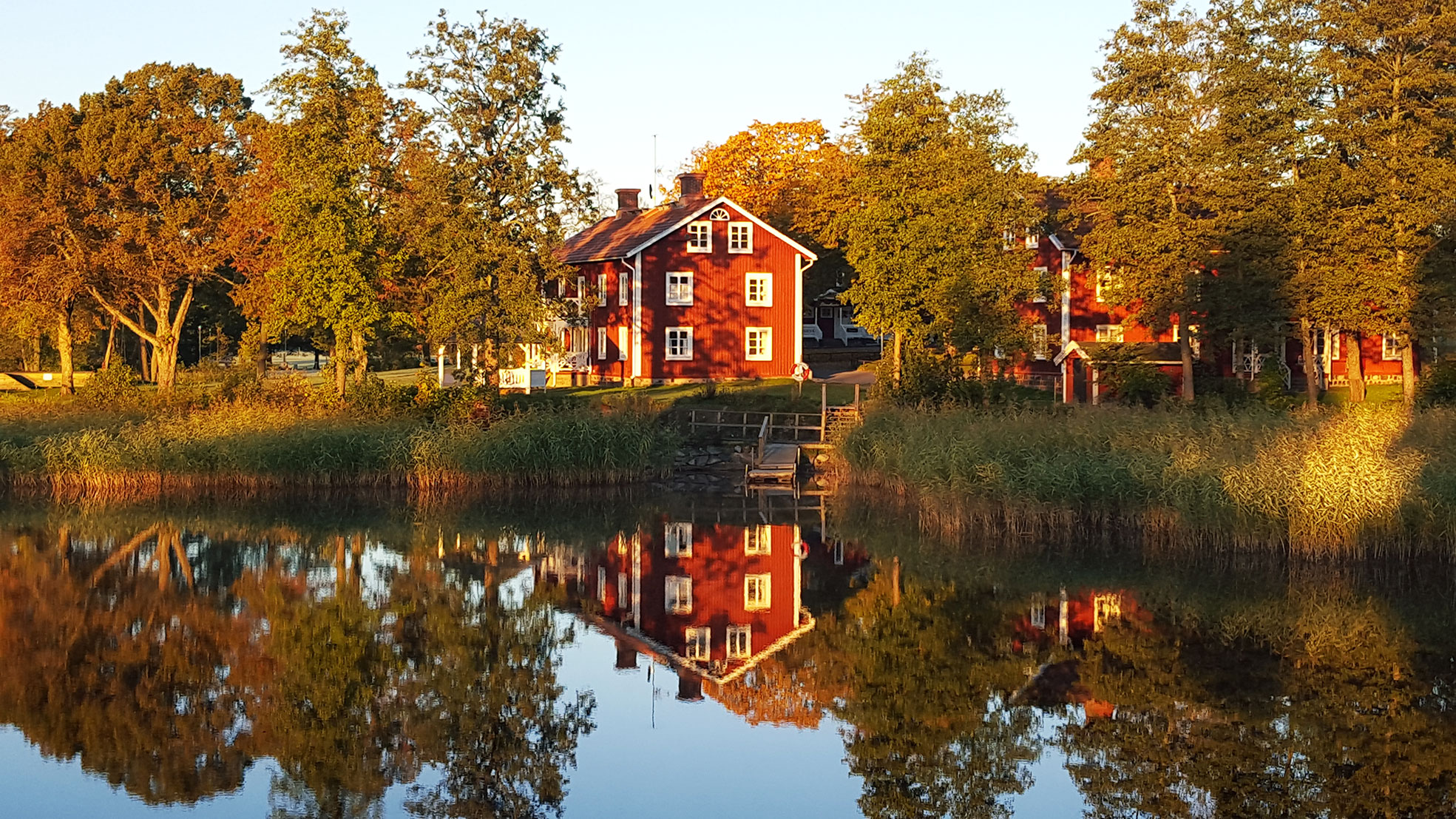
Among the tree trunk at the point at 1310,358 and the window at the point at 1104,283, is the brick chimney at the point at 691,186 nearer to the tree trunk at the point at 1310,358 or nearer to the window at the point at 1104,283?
the window at the point at 1104,283

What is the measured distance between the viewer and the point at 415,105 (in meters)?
44.2

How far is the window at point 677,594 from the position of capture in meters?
20.3

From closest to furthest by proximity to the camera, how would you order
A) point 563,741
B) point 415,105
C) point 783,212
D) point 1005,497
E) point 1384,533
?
1. point 563,741
2. point 1384,533
3. point 1005,497
4. point 415,105
5. point 783,212

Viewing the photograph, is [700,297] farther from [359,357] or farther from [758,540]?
[758,540]

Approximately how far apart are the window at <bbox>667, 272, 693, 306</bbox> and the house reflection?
76.6 ft

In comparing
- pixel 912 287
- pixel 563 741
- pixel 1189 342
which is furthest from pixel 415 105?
pixel 563 741

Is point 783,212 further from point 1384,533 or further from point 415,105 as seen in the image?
point 1384,533

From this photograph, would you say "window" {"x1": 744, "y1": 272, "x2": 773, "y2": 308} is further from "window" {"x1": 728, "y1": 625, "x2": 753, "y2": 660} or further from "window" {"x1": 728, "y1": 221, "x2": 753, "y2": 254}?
"window" {"x1": 728, "y1": 625, "x2": 753, "y2": 660}

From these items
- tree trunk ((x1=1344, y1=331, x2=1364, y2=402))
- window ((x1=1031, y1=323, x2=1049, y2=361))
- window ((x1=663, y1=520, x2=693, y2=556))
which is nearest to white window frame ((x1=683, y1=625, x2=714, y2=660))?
window ((x1=663, y1=520, x2=693, y2=556))

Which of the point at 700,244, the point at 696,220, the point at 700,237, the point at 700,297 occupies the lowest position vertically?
the point at 700,297

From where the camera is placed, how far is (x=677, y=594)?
2130 cm

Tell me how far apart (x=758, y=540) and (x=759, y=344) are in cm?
2666

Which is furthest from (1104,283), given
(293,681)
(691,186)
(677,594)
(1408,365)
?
(293,681)

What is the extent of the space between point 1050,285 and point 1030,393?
17.0 ft
